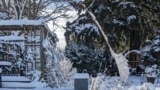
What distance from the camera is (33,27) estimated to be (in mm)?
8641

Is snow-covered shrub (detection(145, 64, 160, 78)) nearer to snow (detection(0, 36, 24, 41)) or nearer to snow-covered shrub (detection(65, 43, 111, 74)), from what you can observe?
snow-covered shrub (detection(65, 43, 111, 74))

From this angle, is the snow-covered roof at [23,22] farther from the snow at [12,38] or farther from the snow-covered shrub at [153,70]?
the snow-covered shrub at [153,70]

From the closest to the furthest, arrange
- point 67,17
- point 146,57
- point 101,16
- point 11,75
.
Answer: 1. point 11,75
2. point 146,57
3. point 101,16
4. point 67,17

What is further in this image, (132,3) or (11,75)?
(132,3)

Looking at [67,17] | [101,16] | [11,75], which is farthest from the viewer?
[67,17]

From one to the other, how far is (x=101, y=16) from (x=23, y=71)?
575 cm

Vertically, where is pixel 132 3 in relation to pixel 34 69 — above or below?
above

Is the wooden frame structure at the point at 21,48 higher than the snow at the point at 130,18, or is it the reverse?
the snow at the point at 130,18

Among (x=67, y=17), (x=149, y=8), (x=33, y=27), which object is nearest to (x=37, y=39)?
(x=33, y=27)

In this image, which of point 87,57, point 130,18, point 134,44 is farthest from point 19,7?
point 130,18

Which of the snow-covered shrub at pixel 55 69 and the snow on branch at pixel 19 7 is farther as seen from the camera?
the snow on branch at pixel 19 7

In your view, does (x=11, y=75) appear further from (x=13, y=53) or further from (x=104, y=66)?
(x=104, y=66)

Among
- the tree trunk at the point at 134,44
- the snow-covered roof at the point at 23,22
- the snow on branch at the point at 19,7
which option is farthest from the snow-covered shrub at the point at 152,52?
the snow on branch at the point at 19,7

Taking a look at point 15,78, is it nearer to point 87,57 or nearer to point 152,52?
point 87,57
